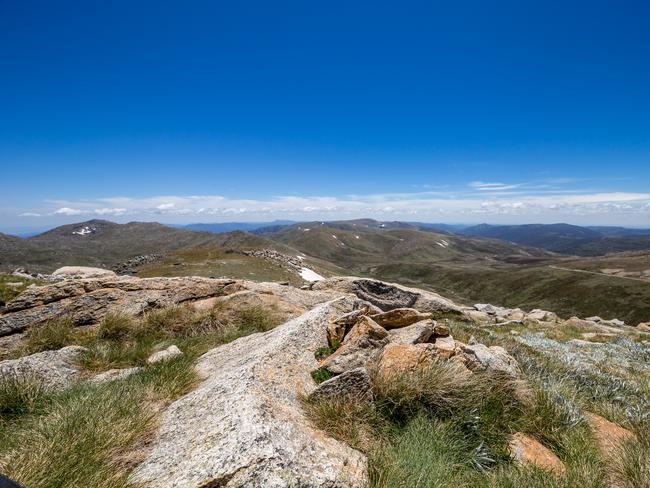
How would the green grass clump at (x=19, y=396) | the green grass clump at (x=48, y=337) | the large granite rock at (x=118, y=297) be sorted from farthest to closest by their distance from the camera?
the large granite rock at (x=118, y=297), the green grass clump at (x=48, y=337), the green grass clump at (x=19, y=396)

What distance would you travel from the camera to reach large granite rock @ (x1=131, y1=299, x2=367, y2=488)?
388cm

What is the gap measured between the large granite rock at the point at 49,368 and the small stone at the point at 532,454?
7987 millimetres

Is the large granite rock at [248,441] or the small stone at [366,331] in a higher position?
the small stone at [366,331]

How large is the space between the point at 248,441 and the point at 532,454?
462 centimetres

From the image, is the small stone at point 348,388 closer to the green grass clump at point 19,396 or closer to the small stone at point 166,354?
the small stone at point 166,354

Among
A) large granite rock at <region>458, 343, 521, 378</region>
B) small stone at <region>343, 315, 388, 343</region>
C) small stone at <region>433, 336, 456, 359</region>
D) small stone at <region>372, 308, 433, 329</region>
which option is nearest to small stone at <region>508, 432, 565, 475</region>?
large granite rock at <region>458, 343, 521, 378</region>

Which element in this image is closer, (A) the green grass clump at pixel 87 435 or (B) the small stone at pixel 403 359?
(A) the green grass clump at pixel 87 435

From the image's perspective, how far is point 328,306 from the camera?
9711mm

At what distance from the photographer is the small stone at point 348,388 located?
547 centimetres

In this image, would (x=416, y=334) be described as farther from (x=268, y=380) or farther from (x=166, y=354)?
(x=166, y=354)

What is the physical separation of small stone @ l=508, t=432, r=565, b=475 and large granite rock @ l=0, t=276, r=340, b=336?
8.41 meters

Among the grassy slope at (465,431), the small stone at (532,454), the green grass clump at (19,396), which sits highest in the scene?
the green grass clump at (19,396)

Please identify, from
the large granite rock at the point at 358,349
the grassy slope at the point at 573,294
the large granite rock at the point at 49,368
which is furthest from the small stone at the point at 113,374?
the grassy slope at the point at 573,294

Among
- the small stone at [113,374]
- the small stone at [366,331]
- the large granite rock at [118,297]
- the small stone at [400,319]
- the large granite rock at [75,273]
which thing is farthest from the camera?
the large granite rock at [75,273]
